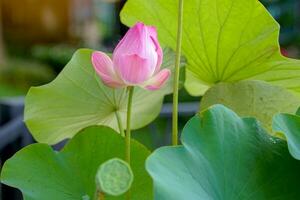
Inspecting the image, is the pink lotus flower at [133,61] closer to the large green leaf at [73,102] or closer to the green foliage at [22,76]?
the large green leaf at [73,102]

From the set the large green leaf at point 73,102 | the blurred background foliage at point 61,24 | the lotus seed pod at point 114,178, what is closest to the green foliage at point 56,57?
the blurred background foliage at point 61,24

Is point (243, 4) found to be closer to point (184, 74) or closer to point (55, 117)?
point (184, 74)

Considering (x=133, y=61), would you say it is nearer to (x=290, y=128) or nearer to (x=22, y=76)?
(x=290, y=128)

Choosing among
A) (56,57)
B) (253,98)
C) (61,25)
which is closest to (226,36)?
(253,98)

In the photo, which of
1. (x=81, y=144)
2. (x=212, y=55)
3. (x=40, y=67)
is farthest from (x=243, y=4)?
(x=40, y=67)

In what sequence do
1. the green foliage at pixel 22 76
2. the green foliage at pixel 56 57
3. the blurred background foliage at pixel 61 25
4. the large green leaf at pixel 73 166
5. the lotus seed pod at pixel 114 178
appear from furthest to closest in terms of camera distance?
the blurred background foliage at pixel 61 25 < the green foliage at pixel 56 57 < the green foliage at pixel 22 76 < the large green leaf at pixel 73 166 < the lotus seed pod at pixel 114 178

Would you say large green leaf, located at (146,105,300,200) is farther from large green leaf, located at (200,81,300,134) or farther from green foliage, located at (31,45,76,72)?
green foliage, located at (31,45,76,72)
